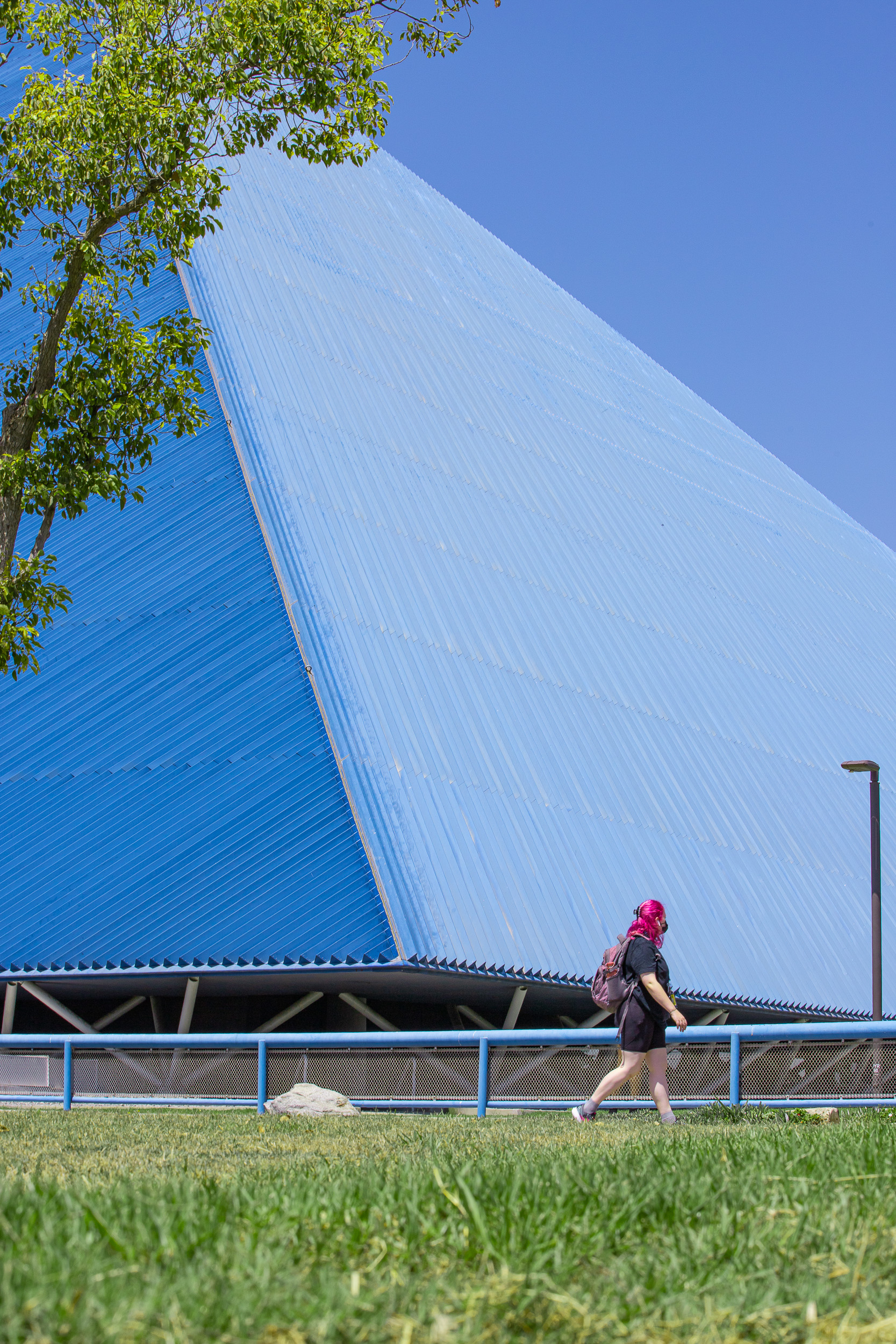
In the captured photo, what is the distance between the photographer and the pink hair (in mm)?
10547

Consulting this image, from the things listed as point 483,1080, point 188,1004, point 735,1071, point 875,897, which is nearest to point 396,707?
point 188,1004

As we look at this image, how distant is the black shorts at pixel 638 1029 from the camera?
10344 mm

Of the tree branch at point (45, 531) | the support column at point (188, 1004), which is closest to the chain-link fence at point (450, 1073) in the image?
the support column at point (188, 1004)

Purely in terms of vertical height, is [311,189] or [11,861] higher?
[311,189]

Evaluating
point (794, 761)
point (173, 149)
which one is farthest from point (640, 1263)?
point (794, 761)

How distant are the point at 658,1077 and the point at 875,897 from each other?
45.3 ft

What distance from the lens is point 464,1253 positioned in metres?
3.62

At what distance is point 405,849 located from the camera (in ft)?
56.7

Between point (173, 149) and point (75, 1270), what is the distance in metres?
9.58

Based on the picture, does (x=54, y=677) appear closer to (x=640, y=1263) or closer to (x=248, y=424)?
(x=248, y=424)

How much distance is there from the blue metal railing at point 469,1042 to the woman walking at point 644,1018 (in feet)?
4.84

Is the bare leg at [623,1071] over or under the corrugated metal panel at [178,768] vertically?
under

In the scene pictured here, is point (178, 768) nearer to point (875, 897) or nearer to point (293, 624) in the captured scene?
point (293, 624)

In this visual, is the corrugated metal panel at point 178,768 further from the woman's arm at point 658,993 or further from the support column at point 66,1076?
the woman's arm at point 658,993
